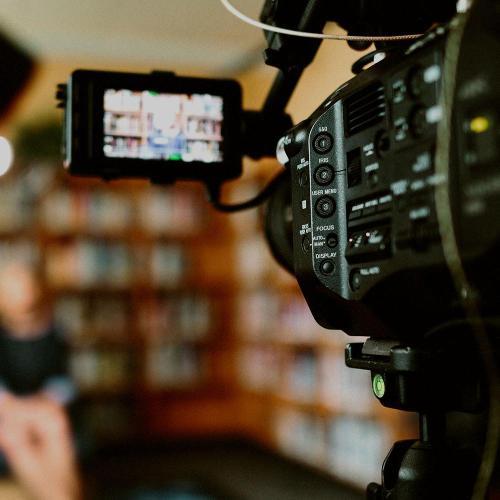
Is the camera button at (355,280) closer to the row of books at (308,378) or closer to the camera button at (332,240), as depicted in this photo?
Answer: the camera button at (332,240)

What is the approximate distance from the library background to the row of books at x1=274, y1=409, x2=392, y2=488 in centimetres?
1

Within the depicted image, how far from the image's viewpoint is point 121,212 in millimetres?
4957

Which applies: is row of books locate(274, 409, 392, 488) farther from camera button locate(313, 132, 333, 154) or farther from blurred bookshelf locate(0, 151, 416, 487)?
camera button locate(313, 132, 333, 154)

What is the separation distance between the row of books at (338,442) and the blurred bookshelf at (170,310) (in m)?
0.02

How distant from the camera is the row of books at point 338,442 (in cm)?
366

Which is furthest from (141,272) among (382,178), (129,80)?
(382,178)

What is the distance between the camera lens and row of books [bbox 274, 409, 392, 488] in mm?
3664

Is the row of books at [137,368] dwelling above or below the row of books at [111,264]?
below

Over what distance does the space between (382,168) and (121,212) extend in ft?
14.6

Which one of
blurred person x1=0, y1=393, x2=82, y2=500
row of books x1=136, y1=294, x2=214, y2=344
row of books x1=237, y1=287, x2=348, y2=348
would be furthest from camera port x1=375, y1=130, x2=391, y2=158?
row of books x1=136, y1=294, x2=214, y2=344

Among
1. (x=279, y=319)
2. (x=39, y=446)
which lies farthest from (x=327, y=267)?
(x=279, y=319)

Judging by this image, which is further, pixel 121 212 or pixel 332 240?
pixel 121 212

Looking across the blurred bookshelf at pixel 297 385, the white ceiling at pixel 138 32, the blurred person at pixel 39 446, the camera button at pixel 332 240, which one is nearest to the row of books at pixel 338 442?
the blurred bookshelf at pixel 297 385

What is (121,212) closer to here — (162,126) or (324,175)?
(162,126)
